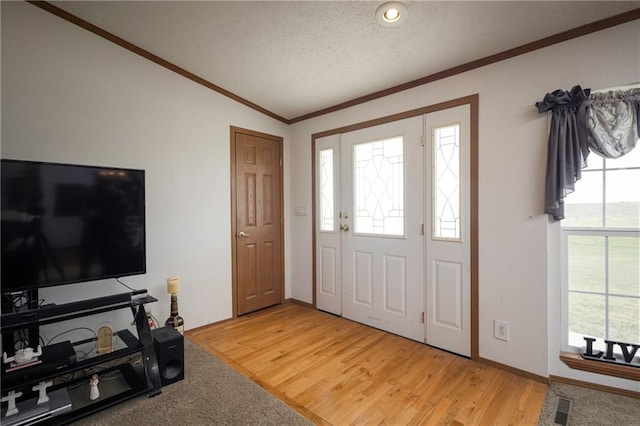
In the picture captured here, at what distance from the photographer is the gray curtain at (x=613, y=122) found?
183 centimetres

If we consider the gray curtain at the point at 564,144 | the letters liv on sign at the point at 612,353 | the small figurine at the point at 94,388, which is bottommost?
the small figurine at the point at 94,388

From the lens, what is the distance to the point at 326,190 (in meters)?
3.57

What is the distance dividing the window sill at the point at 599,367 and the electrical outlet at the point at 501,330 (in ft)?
1.11

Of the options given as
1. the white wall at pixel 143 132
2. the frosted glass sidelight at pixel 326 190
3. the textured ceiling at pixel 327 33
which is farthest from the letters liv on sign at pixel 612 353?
the white wall at pixel 143 132

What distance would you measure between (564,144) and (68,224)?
3.21 meters

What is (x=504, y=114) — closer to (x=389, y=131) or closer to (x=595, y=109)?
(x=595, y=109)

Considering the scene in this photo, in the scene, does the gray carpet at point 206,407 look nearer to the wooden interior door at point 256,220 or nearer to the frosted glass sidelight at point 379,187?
the wooden interior door at point 256,220

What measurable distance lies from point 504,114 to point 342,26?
1355 mm

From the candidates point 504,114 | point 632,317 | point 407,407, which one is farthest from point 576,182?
point 407,407

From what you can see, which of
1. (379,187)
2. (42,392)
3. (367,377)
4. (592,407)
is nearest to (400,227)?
(379,187)

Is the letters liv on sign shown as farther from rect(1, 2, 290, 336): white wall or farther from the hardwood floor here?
rect(1, 2, 290, 336): white wall

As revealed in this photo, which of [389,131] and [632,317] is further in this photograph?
[389,131]

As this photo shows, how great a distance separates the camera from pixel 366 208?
10.4ft

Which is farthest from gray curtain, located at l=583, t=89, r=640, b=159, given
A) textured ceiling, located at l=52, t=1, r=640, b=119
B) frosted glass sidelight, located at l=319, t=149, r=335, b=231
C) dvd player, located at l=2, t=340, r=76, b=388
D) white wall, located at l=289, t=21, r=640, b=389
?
dvd player, located at l=2, t=340, r=76, b=388
